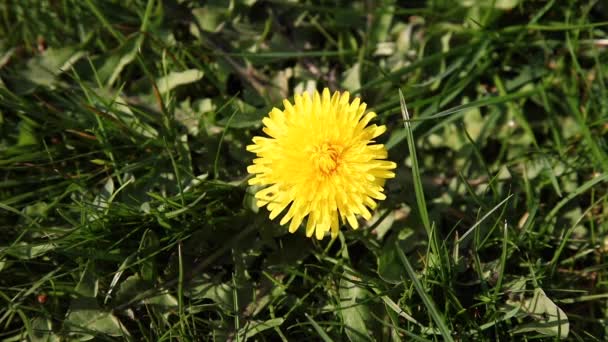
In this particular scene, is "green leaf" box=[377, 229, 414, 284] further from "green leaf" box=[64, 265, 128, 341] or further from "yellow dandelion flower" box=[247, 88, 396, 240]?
"green leaf" box=[64, 265, 128, 341]

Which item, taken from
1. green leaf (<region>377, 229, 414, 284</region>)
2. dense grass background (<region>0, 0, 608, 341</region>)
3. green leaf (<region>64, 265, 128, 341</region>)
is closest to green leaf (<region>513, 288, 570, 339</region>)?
dense grass background (<region>0, 0, 608, 341</region>)

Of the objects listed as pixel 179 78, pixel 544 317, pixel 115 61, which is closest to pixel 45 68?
pixel 115 61

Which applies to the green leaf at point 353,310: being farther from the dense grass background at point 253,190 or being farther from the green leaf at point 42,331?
the green leaf at point 42,331

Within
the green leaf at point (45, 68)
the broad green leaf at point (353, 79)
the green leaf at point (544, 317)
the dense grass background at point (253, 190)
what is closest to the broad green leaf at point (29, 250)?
the dense grass background at point (253, 190)

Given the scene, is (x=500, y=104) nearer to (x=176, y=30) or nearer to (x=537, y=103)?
(x=537, y=103)

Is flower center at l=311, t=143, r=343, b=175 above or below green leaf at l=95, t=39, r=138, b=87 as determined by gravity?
below

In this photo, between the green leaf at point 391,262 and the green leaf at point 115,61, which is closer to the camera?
the green leaf at point 391,262
